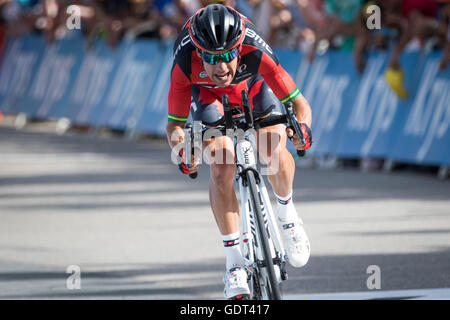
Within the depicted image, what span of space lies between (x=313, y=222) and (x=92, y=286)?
2802 mm

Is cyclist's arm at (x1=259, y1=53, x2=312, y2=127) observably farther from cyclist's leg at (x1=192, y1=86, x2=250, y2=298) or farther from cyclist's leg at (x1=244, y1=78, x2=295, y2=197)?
cyclist's leg at (x1=192, y1=86, x2=250, y2=298)

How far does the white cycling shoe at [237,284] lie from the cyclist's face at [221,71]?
1117 mm

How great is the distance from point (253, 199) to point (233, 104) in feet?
2.97

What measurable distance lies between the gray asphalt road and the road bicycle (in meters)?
0.86

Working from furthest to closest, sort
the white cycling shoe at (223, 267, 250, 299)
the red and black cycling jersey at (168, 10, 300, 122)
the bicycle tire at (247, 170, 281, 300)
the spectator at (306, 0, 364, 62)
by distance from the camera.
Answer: the spectator at (306, 0, 364, 62) → the red and black cycling jersey at (168, 10, 300, 122) → the white cycling shoe at (223, 267, 250, 299) → the bicycle tire at (247, 170, 281, 300)

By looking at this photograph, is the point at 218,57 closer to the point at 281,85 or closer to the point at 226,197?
the point at 281,85

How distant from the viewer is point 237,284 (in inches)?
206

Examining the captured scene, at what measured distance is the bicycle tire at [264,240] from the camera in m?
4.68

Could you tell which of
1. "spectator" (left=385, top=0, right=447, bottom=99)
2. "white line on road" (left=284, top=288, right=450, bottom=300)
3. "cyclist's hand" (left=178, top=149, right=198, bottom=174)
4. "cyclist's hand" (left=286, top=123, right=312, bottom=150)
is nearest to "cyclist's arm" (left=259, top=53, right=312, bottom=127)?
"cyclist's hand" (left=286, top=123, right=312, bottom=150)

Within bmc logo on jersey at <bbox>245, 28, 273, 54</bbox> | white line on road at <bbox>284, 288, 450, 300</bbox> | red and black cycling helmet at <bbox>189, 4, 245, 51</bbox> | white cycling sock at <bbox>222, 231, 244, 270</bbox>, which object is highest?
bmc logo on jersey at <bbox>245, 28, 273, 54</bbox>

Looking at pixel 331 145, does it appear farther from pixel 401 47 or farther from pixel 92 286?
pixel 92 286

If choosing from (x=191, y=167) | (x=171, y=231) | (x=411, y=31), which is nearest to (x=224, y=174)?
(x=191, y=167)

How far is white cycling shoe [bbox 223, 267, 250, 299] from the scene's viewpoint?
5211 millimetres
